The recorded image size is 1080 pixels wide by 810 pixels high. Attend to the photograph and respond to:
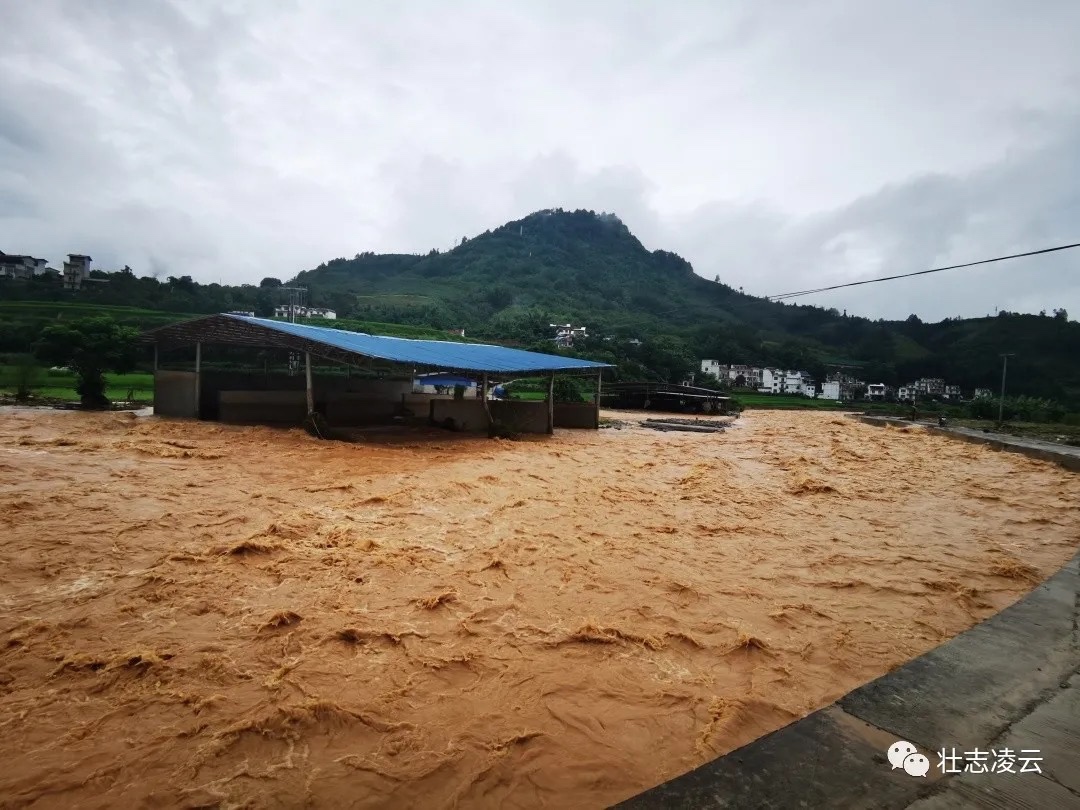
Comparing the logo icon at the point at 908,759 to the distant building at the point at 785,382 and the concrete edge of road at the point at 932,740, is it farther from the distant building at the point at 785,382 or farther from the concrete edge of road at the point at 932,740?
the distant building at the point at 785,382

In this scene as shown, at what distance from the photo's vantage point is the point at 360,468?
397 inches

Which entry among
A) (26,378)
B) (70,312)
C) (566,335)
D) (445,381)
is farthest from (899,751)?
(566,335)

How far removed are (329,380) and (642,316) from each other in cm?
8032

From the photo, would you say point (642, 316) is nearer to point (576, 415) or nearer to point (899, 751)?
point (576, 415)

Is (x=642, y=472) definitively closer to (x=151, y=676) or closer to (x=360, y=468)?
(x=360, y=468)

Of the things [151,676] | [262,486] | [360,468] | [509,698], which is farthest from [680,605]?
[360,468]

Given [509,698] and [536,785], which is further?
[509,698]

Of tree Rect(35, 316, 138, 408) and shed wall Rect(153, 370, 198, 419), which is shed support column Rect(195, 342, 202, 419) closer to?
shed wall Rect(153, 370, 198, 419)

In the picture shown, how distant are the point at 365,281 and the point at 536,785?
323 ft

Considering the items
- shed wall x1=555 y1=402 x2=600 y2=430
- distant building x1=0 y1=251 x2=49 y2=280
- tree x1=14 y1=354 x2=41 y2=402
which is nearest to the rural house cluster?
shed wall x1=555 y1=402 x2=600 y2=430

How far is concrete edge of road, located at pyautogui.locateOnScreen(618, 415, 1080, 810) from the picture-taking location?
177 centimetres

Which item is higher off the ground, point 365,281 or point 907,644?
point 365,281

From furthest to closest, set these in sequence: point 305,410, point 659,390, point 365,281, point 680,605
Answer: point 365,281 < point 659,390 < point 305,410 < point 680,605

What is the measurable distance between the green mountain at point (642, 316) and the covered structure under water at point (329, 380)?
2946cm
